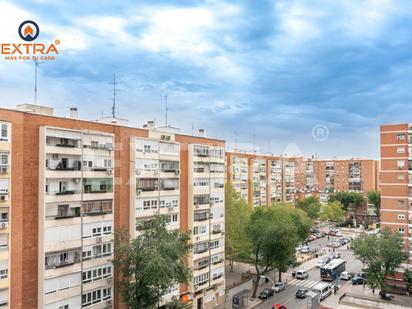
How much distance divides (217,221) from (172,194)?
6492 millimetres

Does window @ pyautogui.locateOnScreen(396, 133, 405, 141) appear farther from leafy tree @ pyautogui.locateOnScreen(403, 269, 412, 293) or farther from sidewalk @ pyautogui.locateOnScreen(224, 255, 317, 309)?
sidewalk @ pyautogui.locateOnScreen(224, 255, 317, 309)

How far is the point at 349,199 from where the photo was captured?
8662 cm

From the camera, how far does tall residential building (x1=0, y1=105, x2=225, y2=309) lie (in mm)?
19891

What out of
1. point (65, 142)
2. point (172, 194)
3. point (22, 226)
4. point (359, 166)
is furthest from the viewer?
point (359, 166)

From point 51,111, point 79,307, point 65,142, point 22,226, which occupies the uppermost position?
point 51,111

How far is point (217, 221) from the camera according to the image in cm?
3378

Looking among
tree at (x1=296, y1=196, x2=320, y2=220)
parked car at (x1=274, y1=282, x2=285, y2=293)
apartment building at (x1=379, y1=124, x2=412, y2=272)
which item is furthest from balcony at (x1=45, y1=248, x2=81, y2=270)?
tree at (x1=296, y1=196, x2=320, y2=220)

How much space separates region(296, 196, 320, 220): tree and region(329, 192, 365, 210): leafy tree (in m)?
9.33

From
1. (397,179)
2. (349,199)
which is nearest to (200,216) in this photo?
(397,179)

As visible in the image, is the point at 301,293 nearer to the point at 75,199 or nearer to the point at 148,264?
the point at 148,264

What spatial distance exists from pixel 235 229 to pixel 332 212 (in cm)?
4348

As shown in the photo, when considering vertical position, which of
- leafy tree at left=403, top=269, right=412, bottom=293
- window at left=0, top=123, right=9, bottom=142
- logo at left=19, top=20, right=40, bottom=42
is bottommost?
leafy tree at left=403, top=269, right=412, bottom=293

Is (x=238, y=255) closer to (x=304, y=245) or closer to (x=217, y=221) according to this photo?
(x=217, y=221)

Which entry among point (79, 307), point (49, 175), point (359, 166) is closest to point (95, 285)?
point (79, 307)
